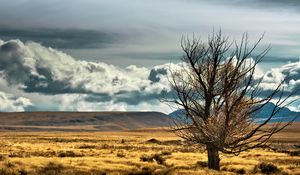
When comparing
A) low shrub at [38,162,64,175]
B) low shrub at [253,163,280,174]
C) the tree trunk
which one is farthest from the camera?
low shrub at [253,163,280,174]

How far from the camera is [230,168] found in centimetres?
4297

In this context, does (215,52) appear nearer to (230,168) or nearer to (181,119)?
(181,119)

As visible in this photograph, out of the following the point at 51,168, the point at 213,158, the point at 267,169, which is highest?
the point at 213,158

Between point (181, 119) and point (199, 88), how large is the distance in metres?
2.84

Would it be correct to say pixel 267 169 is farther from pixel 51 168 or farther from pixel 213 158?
pixel 51 168

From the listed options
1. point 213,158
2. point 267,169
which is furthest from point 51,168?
point 267,169

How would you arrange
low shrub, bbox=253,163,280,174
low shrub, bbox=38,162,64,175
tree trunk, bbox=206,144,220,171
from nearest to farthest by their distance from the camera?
low shrub, bbox=38,162,64,175
tree trunk, bbox=206,144,220,171
low shrub, bbox=253,163,280,174

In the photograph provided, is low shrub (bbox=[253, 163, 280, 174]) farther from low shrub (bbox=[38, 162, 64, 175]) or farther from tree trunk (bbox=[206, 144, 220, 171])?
low shrub (bbox=[38, 162, 64, 175])

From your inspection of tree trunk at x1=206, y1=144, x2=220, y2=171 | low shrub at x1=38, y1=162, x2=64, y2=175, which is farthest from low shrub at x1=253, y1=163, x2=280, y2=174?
low shrub at x1=38, y1=162, x2=64, y2=175

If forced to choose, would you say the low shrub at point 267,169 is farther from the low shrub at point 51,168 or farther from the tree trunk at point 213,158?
the low shrub at point 51,168

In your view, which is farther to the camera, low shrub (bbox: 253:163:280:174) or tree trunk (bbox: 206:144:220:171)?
low shrub (bbox: 253:163:280:174)

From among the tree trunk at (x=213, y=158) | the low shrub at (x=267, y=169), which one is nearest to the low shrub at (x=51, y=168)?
the tree trunk at (x=213, y=158)

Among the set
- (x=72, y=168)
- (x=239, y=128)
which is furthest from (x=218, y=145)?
(x=72, y=168)

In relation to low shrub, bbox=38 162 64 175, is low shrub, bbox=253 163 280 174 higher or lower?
lower
